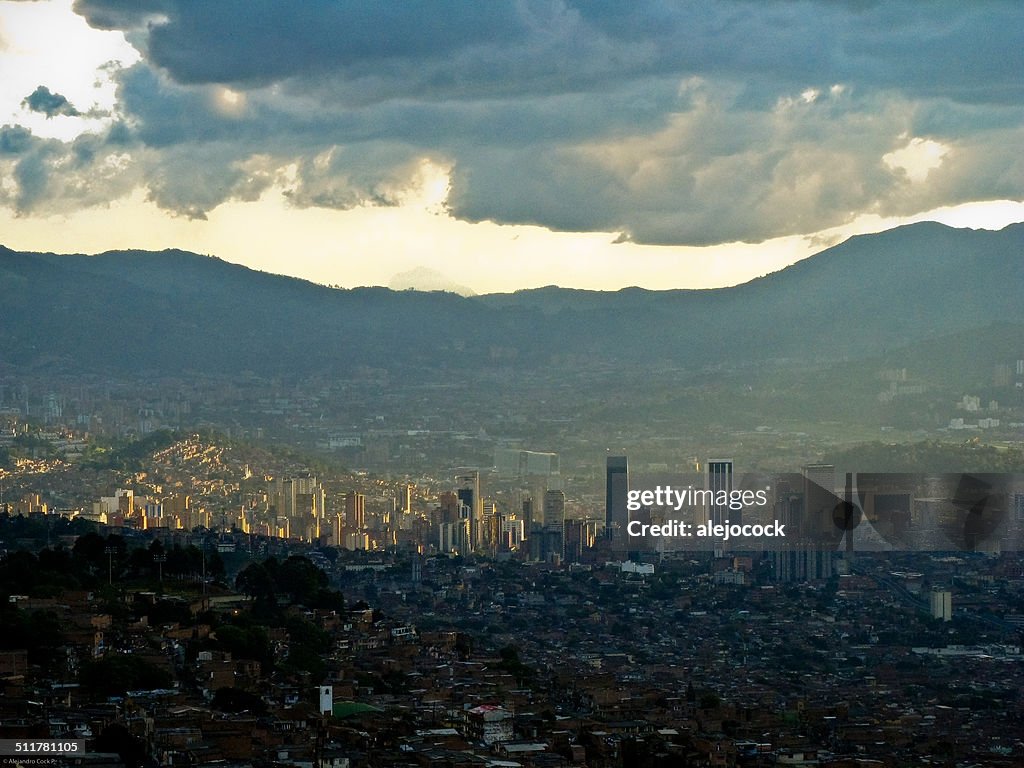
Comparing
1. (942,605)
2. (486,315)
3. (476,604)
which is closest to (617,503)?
(942,605)

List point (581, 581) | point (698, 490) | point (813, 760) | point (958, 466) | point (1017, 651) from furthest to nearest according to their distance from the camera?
point (958, 466), point (698, 490), point (581, 581), point (1017, 651), point (813, 760)

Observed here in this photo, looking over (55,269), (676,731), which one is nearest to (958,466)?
(55,269)

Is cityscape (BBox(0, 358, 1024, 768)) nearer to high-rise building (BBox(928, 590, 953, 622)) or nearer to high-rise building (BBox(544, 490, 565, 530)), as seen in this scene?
high-rise building (BBox(928, 590, 953, 622))

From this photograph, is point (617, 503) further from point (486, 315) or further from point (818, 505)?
point (486, 315)

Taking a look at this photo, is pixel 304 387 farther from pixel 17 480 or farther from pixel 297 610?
pixel 297 610

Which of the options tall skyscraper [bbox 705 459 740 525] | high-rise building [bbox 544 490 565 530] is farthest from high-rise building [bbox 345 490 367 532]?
tall skyscraper [bbox 705 459 740 525]

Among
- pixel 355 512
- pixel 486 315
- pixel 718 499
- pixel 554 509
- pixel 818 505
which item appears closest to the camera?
pixel 818 505
